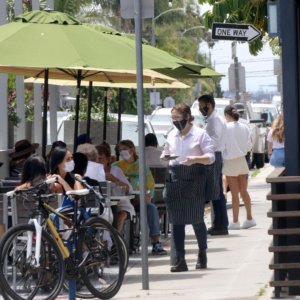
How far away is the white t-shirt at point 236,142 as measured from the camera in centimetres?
1759

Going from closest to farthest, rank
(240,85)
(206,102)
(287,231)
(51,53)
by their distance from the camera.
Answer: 1. (287,231)
2. (51,53)
3. (206,102)
4. (240,85)

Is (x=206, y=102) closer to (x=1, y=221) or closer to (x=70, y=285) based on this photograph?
(x=1, y=221)

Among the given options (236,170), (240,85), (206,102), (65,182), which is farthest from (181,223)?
(240,85)

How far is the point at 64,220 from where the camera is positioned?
10477 millimetres

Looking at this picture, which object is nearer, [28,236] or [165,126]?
[28,236]

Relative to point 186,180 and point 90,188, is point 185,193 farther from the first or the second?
point 90,188

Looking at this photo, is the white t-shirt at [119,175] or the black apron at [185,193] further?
the white t-shirt at [119,175]

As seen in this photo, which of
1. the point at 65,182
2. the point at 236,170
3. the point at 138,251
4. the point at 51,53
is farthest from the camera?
the point at 236,170

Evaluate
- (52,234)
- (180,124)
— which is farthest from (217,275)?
(52,234)

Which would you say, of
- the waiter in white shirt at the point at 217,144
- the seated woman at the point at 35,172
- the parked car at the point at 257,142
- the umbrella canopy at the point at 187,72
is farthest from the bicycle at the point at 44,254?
the parked car at the point at 257,142

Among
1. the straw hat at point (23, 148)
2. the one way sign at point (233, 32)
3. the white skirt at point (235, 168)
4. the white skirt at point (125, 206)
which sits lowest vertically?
the white skirt at point (125, 206)

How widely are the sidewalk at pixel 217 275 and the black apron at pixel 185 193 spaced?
0.59m

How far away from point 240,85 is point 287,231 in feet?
84.0

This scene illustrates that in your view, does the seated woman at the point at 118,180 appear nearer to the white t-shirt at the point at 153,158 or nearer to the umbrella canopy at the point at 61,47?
the umbrella canopy at the point at 61,47
